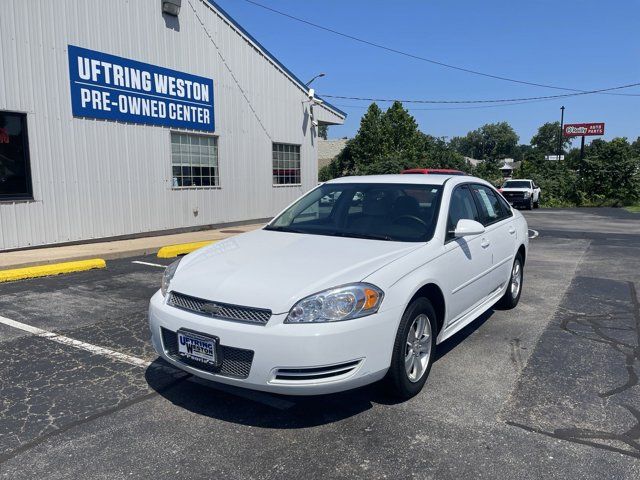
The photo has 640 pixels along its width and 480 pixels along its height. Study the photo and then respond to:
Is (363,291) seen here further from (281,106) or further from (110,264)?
(281,106)

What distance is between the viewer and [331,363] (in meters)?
3.06

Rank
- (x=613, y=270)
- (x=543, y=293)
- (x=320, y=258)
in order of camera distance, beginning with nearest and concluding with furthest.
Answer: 1. (x=320, y=258)
2. (x=543, y=293)
3. (x=613, y=270)

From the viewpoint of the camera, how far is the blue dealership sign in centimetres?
1069

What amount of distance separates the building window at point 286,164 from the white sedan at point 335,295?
12465mm

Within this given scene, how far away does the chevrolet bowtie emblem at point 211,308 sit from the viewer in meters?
3.24

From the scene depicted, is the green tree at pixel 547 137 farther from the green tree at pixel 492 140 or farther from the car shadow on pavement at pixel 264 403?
the car shadow on pavement at pixel 264 403

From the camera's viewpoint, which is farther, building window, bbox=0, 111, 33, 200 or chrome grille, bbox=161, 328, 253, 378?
building window, bbox=0, 111, 33, 200

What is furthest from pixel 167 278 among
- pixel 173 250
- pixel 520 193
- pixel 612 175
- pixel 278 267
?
pixel 612 175

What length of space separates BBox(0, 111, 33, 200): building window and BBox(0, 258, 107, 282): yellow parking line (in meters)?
2.10

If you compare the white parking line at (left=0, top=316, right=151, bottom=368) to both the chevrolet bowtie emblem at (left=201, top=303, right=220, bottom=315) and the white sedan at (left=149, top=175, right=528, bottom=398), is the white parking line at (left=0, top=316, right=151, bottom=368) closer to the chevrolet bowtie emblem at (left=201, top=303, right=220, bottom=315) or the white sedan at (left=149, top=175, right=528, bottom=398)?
the white sedan at (left=149, top=175, right=528, bottom=398)

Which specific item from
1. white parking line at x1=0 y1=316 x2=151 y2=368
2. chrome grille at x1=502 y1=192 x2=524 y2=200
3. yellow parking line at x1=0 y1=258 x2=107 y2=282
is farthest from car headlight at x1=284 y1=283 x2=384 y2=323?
chrome grille at x1=502 y1=192 x2=524 y2=200

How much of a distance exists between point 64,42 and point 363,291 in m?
9.92

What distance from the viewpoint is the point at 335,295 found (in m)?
3.15

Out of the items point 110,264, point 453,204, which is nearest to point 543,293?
point 453,204
